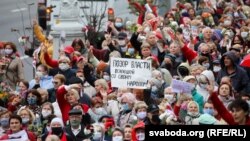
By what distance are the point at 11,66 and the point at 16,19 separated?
16.5 metres

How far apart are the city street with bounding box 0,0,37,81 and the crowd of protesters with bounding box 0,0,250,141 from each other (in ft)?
24.8

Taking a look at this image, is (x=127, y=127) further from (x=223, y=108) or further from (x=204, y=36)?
(x=204, y=36)

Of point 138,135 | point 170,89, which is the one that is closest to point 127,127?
point 138,135

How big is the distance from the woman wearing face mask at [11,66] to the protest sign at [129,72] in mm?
3754

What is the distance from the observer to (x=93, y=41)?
2522cm

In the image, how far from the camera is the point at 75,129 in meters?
14.8

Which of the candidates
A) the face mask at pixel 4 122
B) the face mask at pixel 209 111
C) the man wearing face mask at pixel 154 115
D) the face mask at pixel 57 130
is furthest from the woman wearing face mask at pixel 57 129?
the face mask at pixel 209 111

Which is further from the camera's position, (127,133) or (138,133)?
(127,133)

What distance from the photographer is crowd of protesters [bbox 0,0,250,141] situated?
584 inches

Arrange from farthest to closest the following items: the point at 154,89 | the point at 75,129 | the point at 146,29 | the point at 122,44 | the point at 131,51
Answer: the point at 146,29, the point at 122,44, the point at 131,51, the point at 154,89, the point at 75,129

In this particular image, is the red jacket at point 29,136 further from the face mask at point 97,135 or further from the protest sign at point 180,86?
the protest sign at point 180,86

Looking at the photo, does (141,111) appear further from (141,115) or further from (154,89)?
(154,89)

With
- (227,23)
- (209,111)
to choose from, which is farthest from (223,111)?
(227,23)

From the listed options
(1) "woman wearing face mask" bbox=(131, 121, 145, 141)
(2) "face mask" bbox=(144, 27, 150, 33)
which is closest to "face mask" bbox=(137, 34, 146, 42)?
(2) "face mask" bbox=(144, 27, 150, 33)
